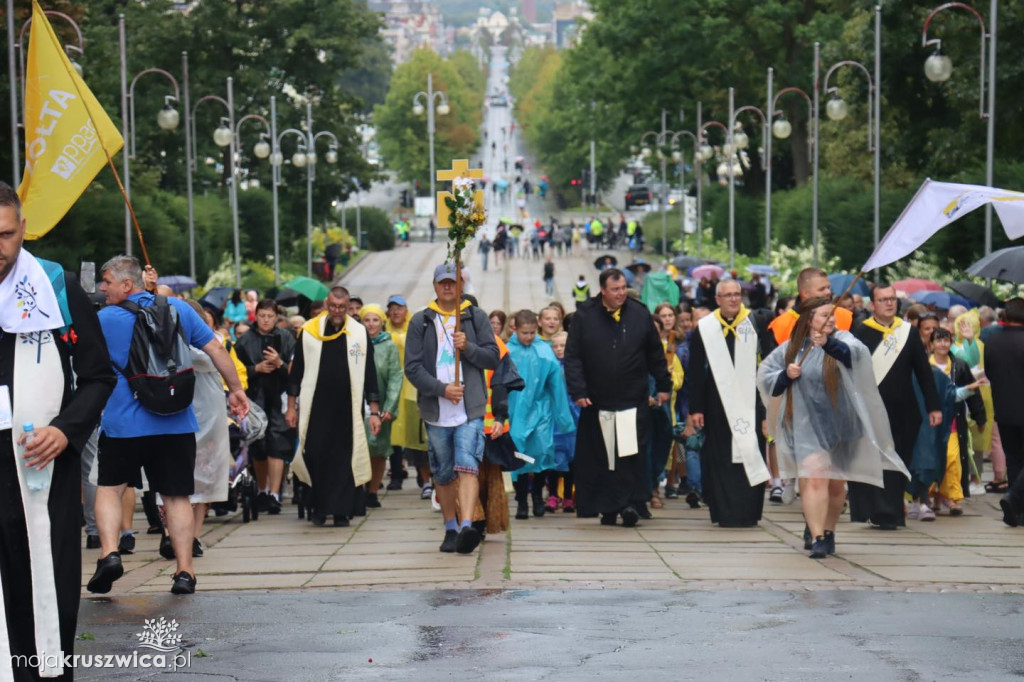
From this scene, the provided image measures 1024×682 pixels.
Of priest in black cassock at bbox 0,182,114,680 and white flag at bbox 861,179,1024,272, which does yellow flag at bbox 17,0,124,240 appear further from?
→ priest in black cassock at bbox 0,182,114,680

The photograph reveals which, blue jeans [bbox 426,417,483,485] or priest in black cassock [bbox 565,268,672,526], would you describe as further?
priest in black cassock [bbox 565,268,672,526]

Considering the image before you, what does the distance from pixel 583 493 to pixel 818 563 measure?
289 centimetres

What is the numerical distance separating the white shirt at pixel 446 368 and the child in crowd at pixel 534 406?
231 cm

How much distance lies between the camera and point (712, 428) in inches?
537

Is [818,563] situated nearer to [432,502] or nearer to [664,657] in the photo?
[664,657]

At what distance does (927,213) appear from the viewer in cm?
1248

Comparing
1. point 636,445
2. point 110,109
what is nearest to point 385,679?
point 636,445

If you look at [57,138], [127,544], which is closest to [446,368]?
[127,544]

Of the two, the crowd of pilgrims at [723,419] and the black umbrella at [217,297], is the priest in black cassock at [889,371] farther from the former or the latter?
the black umbrella at [217,297]

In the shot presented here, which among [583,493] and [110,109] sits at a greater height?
[110,109]

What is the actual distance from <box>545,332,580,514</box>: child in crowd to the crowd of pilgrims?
19 mm

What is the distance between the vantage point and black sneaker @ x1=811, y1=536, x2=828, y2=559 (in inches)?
445

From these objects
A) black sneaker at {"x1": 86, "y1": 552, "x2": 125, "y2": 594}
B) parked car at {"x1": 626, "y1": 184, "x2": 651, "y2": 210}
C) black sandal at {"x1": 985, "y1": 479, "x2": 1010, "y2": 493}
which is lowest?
black sandal at {"x1": 985, "y1": 479, "x2": 1010, "y2": 493}

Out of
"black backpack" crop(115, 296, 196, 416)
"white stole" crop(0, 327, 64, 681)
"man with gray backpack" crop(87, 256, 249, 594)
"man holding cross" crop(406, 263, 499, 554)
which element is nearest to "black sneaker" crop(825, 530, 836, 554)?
"man holding cross" crop(406, 263, 499, 554)
